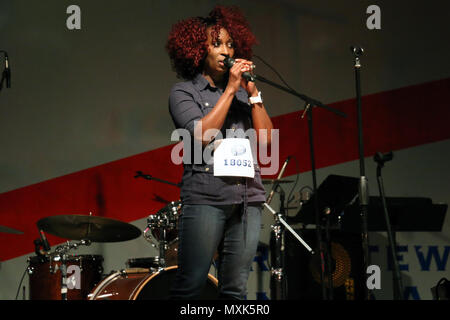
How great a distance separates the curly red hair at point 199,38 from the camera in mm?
2336

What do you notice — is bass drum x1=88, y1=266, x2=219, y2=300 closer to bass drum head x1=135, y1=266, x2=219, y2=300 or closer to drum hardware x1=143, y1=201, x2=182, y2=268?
bass drum head x1=135, y1=266, x2=219, y2=300

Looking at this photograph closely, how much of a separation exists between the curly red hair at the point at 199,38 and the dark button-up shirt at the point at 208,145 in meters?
0.09

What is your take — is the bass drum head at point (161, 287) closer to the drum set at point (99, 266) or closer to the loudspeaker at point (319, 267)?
the drum set at point (99, 266)

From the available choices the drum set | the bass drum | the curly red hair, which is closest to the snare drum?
the drum set

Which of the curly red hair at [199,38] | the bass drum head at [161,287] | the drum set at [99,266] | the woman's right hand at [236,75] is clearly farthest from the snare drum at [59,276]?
the woman's right hand at [236,75]

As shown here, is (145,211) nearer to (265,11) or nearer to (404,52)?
(265,11)

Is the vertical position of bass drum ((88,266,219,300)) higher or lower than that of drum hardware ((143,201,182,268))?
lower

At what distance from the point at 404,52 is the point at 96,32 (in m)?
2.96

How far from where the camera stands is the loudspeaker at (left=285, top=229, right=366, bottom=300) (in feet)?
15.0

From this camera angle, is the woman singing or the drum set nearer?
the woman singing

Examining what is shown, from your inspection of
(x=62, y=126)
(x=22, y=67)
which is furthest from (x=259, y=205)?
(x=22, y=67)

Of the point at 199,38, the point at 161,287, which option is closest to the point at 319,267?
the point at 161,287

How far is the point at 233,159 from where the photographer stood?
2.10 m

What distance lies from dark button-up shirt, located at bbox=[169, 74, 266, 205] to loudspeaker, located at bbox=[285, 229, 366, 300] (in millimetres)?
2528
